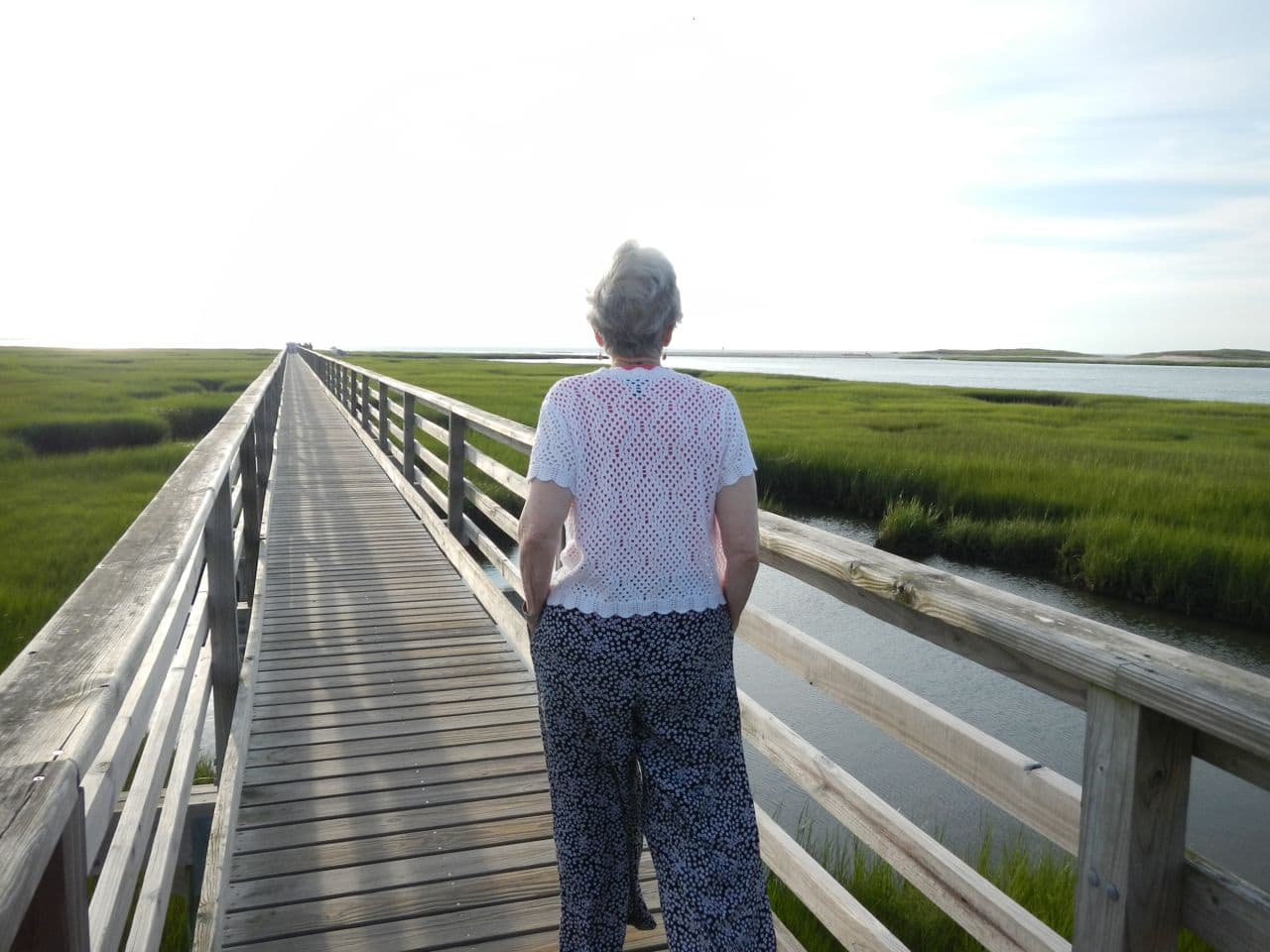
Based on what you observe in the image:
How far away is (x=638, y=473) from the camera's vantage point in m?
1.81

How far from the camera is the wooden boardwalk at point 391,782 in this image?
2537 mm

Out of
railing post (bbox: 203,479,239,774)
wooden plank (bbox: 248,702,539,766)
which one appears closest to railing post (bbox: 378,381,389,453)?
railing post (bbox: 203,479,239,774)

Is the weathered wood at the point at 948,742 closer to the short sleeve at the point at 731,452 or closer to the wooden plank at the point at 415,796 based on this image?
the short sleeve at the point at 731,452

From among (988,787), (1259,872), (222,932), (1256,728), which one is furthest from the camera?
(1259,872)

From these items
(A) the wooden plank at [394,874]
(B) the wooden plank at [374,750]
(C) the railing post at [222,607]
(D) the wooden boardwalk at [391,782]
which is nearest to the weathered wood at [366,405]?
(D) the wooden boardwalk at [391,782]

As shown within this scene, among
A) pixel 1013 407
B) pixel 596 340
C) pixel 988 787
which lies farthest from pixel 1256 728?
pixel 1013 407

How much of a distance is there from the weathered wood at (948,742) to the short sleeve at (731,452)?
0.47m

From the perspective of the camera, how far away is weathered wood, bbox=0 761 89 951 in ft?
2.83

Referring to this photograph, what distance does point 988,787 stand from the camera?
5.32 ft

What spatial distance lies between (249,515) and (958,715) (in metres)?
4.99

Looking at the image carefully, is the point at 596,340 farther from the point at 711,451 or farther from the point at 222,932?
the point at 222,932

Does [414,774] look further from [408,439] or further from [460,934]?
[408,439]

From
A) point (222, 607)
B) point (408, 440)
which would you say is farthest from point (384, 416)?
point (222, 607)

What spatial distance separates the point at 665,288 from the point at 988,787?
3.33 ft
